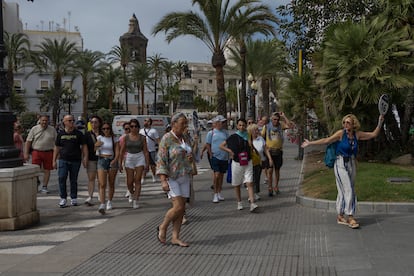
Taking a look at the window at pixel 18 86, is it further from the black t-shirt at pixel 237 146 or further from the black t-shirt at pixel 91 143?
the black t-shirt at pixel 237 146

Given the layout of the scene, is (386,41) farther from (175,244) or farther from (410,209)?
(175,244)

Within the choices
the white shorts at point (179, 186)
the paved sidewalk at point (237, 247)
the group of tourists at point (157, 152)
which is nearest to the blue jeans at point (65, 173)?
the group of tourists at point (157, 152)

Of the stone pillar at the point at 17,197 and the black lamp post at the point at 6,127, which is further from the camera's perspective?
the black lamp post at the point at 6,127

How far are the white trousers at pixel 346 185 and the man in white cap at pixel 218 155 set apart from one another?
3.02m

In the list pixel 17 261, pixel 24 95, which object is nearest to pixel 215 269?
pixel 17 261

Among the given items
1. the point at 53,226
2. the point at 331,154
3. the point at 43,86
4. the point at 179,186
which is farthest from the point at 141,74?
the point at 179,186

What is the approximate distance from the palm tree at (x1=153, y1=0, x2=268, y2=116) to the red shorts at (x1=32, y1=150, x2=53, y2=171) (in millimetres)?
12581

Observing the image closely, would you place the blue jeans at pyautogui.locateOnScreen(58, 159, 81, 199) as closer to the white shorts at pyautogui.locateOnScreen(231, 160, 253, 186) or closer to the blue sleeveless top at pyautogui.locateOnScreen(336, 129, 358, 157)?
the white shorts at pyautogui.locateOnScreen(231, 160, 253, 186)

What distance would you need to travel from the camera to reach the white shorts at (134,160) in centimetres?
948

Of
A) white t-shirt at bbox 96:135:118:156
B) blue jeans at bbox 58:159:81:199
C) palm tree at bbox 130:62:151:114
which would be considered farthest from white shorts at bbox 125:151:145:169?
palm tree at bbox 130:62:151:114

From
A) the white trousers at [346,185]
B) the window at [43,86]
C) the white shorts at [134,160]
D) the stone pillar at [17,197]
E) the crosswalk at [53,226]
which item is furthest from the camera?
the window at [43,86]

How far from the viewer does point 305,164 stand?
1638cm

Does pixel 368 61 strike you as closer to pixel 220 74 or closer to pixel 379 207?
pixel 379 207

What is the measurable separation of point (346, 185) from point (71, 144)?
5.19 meters
